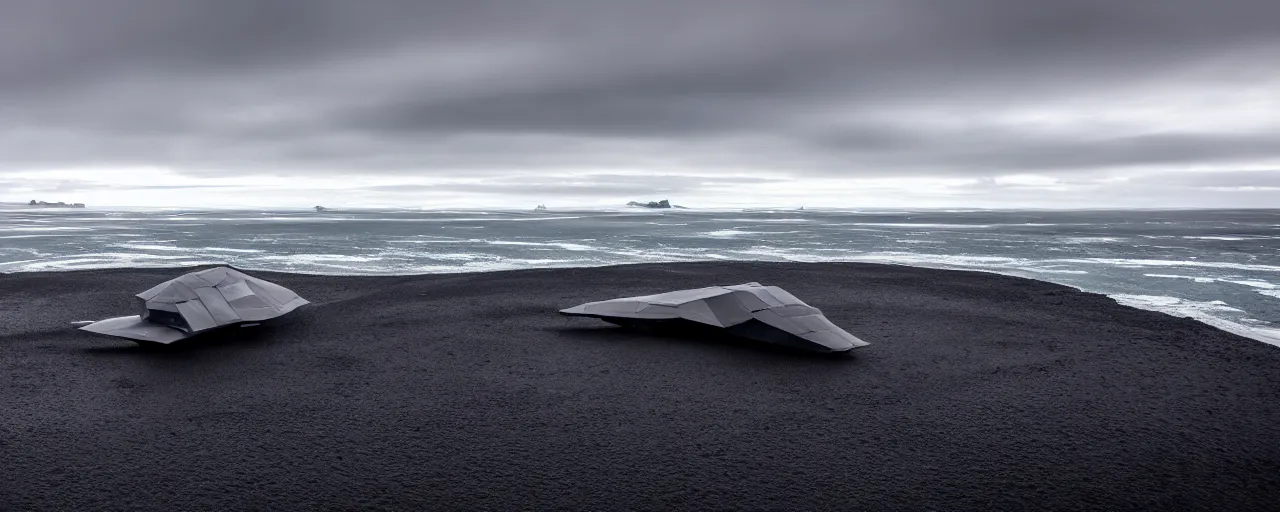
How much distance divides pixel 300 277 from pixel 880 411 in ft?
60.8

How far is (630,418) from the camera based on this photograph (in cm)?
823

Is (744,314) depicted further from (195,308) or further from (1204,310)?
(1204,310)

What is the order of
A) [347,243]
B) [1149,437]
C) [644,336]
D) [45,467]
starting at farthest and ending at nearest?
1. [347,243]
2. [644,336]
3. [1149,437]
4. [45,467]

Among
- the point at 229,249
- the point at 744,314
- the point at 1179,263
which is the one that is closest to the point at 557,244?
the point at 229,249

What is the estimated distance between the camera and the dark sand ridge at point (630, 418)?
6.24m

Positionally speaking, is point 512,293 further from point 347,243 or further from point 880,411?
point 347,243

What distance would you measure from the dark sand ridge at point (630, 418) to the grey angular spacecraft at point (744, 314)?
1.19 feet

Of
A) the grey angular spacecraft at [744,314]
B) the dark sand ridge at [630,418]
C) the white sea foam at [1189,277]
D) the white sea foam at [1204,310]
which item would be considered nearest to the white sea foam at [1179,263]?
the white sea foam at [1189,277]

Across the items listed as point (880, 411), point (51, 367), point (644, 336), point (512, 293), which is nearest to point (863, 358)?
point (880, 411)

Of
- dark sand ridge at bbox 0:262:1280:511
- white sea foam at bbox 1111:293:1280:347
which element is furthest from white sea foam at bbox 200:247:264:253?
white sea foam at bbox 1111:293:1280:347

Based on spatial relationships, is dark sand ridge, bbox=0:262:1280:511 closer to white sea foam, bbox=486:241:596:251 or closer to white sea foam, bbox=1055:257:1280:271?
white sea foam, bbox=1055:257:1280:271

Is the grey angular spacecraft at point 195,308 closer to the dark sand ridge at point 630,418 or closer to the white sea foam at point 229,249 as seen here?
the dark sand ridge at point 630,418

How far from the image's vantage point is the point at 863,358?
1136 centimetres

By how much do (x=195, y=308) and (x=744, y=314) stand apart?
931cm
